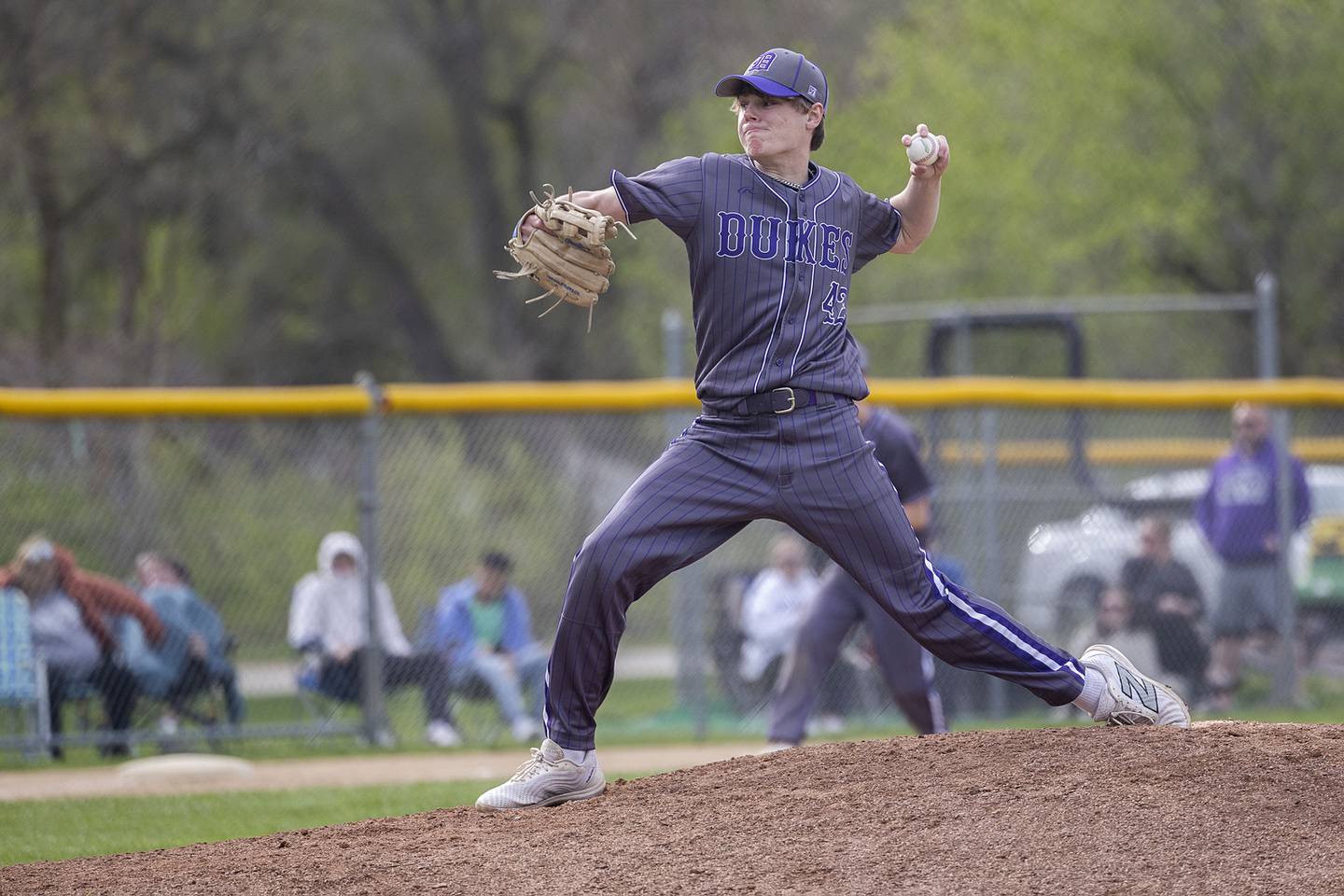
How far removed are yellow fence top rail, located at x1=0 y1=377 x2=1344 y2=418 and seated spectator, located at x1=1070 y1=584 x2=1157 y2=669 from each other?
1213 mm

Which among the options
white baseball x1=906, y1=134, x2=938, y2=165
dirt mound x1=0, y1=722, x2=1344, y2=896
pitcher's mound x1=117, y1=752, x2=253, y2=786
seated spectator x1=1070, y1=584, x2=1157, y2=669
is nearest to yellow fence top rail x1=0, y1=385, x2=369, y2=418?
pitcher's mound x1=117, y1=752, x2=253, y2=786

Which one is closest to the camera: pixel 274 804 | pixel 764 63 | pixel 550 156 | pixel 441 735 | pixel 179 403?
pixel 764 63

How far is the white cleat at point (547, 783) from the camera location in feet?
15.3

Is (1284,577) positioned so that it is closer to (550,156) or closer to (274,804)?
(274,804)

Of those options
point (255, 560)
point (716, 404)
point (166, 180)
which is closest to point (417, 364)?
point (166, 180)

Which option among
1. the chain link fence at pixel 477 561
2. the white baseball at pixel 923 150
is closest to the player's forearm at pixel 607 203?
the white baseball at pixel 923 150

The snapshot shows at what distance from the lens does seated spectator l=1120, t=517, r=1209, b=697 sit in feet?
32.3

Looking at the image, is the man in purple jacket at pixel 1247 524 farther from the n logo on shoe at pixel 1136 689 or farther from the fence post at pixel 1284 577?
the n logo on shoe at pixel 1136 689

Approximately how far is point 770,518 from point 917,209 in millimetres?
1077

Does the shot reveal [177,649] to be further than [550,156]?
No

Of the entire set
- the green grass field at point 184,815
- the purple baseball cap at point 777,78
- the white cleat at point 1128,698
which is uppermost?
the purple baseball cap at point 777,78

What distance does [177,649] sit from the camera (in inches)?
349

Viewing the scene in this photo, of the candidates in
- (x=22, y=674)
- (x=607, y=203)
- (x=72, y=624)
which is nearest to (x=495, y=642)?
(x=72, y=624)

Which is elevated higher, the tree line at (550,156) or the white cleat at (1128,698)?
the tree line at (550,156)
